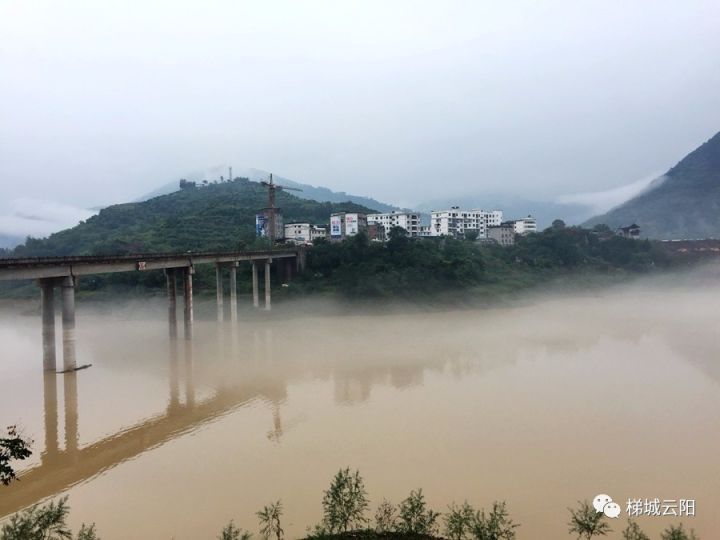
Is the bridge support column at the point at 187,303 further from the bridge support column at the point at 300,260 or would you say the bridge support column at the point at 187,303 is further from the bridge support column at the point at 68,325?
the bridge support column at the point at 300,260

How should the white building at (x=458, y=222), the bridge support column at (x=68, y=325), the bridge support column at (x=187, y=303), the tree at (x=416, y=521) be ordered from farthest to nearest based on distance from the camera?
the white building at (x=458, y=222), the bridge support column at (x=187, y=303), the bridge support column at (x=68, y=325), the tree at (x=416, y=521)

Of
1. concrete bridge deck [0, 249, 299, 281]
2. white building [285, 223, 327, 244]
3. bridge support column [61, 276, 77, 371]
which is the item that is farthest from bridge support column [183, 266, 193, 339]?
white building [285, 223, 327, 244]

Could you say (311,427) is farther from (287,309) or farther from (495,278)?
(495,278)

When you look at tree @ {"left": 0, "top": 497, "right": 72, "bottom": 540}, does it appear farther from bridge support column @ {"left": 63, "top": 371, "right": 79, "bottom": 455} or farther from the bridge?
the bridge

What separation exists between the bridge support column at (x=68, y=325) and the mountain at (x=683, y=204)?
13008 centimetres

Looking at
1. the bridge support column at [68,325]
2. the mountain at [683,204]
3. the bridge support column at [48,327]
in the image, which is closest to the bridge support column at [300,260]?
the bridge support column at [68,325]

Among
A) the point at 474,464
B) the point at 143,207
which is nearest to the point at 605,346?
the point at 474,464

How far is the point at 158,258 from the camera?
32938 mm

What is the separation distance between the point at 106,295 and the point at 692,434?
50.8 meters

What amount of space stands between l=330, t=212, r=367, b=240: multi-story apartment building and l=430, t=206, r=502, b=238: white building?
1653 centimetres

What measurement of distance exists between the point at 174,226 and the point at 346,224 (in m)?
26.1

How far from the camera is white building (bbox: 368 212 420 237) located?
270 ft

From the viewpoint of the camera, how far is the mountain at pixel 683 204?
128500mm

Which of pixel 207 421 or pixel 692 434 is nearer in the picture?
pixel 692 434
